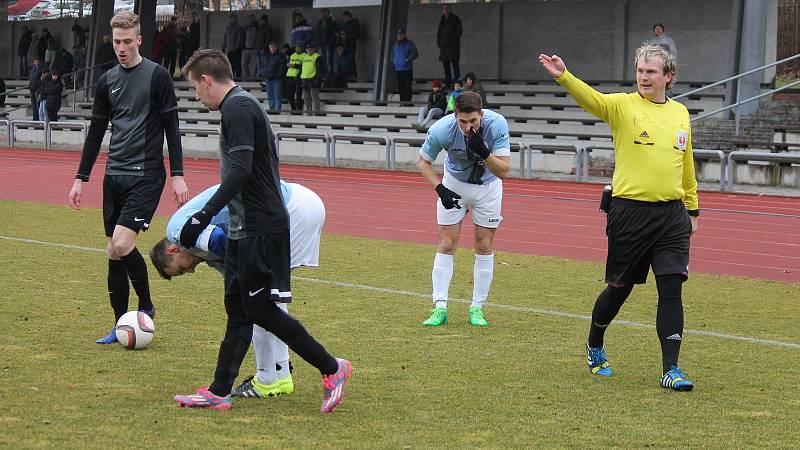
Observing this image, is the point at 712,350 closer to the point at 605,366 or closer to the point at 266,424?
the point at 605,366

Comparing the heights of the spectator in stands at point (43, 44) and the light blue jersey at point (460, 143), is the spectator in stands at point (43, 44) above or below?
above

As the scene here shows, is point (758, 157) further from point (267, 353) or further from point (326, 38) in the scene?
point (267, 353)

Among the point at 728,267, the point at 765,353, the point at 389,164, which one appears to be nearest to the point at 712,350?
the point at 765,353

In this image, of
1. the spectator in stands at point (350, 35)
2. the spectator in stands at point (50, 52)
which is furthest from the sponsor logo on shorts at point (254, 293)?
the spectator in stands at point (50, 52)

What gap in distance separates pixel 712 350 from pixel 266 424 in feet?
11.7

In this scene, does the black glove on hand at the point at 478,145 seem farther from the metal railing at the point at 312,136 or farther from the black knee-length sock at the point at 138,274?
the metal railing at the point at 312,136

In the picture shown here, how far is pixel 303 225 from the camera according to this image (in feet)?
21.6

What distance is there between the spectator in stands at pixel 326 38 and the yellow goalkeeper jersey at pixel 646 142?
27.3 metres

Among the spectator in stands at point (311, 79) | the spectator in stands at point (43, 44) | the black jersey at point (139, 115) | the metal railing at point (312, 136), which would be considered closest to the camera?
the black jersey at point (139, 115)

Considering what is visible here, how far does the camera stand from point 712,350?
8.39 meters

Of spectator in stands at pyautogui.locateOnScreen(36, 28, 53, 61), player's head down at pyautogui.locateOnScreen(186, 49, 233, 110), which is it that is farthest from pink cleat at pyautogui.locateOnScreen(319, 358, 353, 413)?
spectator in stands at pyautogui.locateOnScreen(36, 28, 53, 61)

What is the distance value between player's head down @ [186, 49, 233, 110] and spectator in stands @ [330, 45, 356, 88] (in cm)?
2841

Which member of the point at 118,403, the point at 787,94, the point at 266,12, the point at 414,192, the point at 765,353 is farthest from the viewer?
the point at 266,12

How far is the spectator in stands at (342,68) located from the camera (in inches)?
1361
